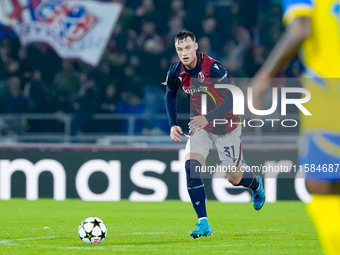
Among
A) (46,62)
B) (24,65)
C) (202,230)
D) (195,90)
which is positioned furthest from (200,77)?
(24,65)

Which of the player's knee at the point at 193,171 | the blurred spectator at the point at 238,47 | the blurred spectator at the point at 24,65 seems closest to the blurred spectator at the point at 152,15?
the blurred spectator at the point at 238,47

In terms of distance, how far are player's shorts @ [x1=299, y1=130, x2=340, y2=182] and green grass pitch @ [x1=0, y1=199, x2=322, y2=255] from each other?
291 cm

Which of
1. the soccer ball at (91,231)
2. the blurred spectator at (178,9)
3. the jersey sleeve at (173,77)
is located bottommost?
the soccer ball at (91,231)

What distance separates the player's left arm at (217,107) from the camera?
25.0 ft

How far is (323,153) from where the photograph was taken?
3.87 m

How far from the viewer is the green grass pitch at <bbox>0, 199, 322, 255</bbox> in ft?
22.9

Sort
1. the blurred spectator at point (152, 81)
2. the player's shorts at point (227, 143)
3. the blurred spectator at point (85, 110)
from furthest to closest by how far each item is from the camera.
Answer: the blurred spectator at point (85, 110) < the blurred spectator at point (152, 81) < the player's shorts at point (227, 143)

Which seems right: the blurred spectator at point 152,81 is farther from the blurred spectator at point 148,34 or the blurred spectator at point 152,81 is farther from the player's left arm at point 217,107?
the player's left arm at point 217,107

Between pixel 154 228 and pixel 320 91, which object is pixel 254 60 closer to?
pixel 154 228

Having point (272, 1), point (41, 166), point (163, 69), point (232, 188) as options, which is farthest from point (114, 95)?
point (272, 1)

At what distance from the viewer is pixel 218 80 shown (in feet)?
26.9

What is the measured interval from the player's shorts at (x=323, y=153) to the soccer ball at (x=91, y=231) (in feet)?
12.2

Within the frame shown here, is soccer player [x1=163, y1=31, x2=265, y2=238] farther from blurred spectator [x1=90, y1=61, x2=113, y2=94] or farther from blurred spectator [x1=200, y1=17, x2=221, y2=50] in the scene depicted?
blurred spectator [x1=90, y1=61, x2=113, y2=94]

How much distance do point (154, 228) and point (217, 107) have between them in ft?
6.29
